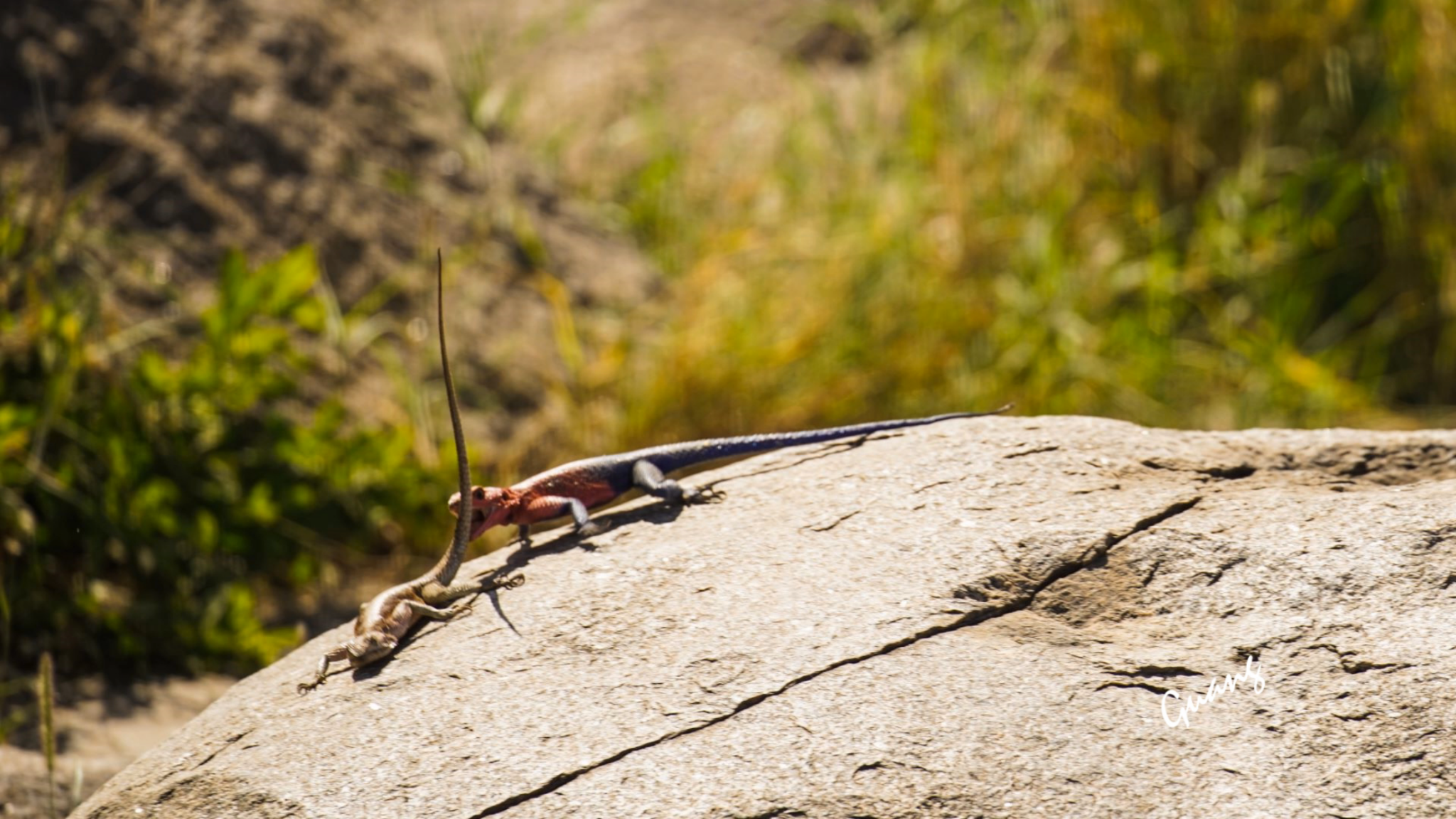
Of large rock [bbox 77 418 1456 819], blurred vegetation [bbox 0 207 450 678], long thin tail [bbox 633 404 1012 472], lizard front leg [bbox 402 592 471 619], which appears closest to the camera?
large rock [bbox 77 418 1456 819]

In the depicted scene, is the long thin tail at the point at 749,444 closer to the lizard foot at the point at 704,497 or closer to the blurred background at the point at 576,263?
the lizard foot at the point at 704,497

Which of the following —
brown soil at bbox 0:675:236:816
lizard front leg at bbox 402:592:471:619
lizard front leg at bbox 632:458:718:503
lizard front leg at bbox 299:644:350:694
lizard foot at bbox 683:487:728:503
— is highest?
lizard front leg at bbox 632:458:718:503

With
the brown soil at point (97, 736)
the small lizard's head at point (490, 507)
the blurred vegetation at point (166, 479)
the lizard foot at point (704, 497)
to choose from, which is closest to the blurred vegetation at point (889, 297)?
the blurred vegetation at point (166, 479)

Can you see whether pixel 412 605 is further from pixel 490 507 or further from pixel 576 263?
pixel 576 263

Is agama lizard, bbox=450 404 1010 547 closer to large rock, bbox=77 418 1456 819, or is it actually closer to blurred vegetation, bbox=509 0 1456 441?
large rock, bbox=77 418 1456 819

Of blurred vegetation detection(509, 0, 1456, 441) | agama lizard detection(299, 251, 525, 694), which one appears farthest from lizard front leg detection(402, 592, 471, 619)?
blurred vegetation detection(509, 0, 1456, 441)

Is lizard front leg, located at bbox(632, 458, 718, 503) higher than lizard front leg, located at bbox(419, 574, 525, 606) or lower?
higher
